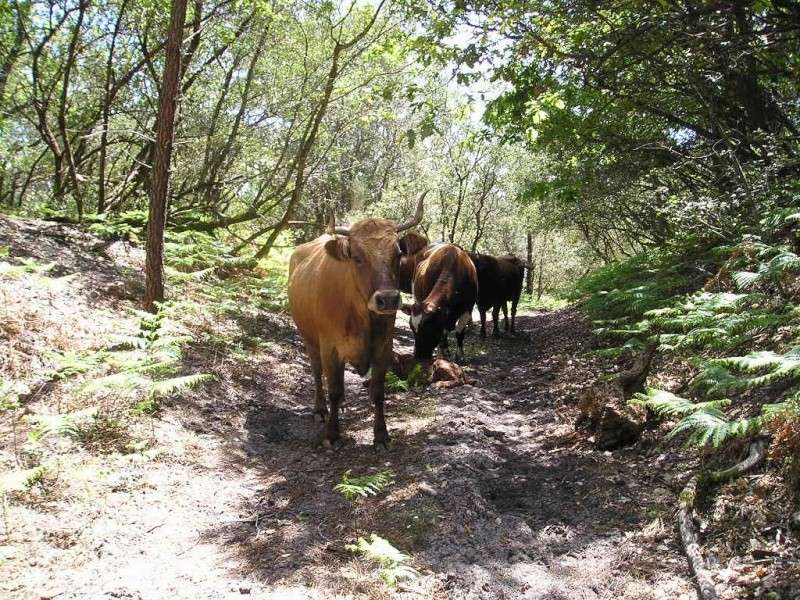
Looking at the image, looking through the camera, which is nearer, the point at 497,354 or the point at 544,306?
the point at 497,354

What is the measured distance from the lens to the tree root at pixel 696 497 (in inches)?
137

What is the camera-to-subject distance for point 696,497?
13.5ft

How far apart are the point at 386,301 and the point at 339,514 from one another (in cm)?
197

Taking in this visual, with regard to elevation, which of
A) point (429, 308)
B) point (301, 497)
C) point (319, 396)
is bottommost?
point (301, 497)

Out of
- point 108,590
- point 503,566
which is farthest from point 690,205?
point 108,590

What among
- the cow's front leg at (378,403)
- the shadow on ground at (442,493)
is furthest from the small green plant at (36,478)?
the cow's front leg at (378,403)

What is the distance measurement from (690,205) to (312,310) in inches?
215

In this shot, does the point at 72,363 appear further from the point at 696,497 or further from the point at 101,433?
the point at 696,497

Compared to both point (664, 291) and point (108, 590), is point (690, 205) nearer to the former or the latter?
point (664, 291)

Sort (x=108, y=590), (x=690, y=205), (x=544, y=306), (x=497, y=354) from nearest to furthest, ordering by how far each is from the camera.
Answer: (x=108, y=590)
(x=690, y=205)
(x=497, y=354)
(x=544, y=306)

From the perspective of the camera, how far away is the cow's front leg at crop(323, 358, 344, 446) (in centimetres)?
655

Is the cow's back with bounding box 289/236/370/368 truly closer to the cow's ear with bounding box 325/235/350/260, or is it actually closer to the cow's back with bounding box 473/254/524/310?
the cow's ear with bounding box 325/235/350/260

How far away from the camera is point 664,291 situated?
8.91 meters

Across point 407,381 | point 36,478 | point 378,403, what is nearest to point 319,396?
point 378,403
